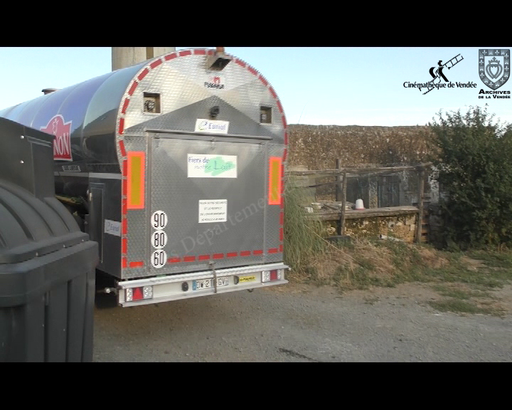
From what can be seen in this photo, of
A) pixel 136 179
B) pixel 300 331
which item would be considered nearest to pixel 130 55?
pixel 136 179

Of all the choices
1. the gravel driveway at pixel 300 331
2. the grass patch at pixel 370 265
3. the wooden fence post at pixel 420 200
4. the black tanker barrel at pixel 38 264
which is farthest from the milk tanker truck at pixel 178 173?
the wooden fence post at pixel 420 200

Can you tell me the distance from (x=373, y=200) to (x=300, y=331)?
6.52 meters

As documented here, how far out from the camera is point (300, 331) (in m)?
6.25

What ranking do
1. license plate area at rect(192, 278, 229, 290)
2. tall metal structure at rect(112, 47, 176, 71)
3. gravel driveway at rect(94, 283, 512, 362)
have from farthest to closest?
1. tall metal structure at rect(112, 47, 176, 71)
2. license plate area at rect(192, 278, 229, 290)
3. gravel driveway at rect(94, 283, 512, 362)

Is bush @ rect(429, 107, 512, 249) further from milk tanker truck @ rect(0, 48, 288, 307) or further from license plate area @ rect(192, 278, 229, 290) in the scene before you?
license plate area @ rect(192, 278, 229, 290)

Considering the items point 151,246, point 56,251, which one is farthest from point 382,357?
point 56,251

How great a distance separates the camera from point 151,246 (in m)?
5.40

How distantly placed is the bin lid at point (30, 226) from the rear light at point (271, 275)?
2794 mm

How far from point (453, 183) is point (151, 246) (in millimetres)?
8141

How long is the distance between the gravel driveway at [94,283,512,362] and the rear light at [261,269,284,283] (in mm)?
618

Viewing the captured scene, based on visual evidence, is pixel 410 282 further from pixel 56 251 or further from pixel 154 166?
pixel 56 251

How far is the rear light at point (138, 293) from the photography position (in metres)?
5.18

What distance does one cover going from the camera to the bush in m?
10.9

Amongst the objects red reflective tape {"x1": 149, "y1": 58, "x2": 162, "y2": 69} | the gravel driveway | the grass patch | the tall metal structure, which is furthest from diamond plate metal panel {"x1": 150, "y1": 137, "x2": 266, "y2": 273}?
the tall metal structure
